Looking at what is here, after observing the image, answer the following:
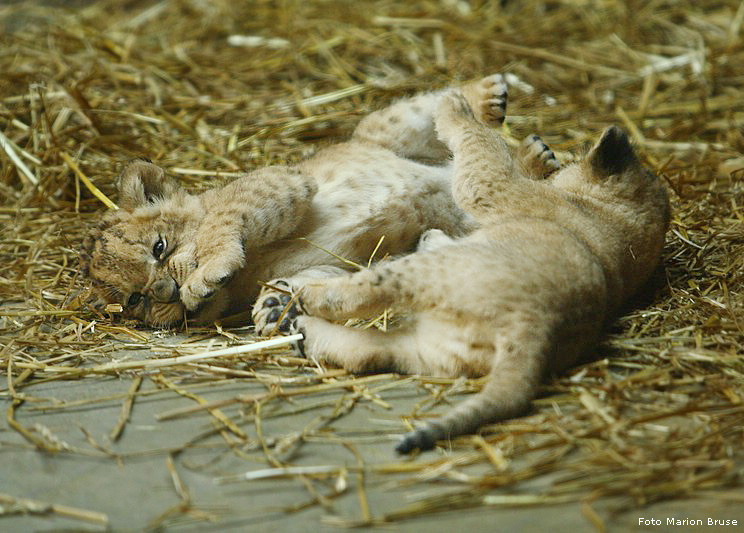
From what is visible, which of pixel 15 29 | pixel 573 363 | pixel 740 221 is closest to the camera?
pixel 573 363

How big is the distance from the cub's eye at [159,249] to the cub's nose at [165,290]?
22cm

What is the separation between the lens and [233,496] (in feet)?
9.50

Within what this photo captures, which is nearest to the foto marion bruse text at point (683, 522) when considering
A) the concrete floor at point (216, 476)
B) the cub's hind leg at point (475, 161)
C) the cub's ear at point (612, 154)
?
the concrete floor at point (216, 476)

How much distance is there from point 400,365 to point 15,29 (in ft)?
24.7

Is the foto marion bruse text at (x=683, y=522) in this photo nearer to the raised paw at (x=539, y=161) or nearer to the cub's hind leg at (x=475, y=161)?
the cub's hind leg at (x=475, y=161)

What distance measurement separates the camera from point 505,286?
3463 mm

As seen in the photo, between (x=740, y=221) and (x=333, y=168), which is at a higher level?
(x=333, y=168)

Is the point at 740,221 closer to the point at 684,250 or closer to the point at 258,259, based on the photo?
the point at 684,250

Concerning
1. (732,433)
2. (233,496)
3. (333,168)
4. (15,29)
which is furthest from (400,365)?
(15,29)

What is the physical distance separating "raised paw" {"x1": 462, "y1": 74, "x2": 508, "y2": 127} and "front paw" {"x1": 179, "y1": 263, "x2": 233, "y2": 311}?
1900mm

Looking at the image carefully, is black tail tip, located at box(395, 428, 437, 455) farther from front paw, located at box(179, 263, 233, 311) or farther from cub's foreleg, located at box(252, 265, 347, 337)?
front paw, located at box(179, 263, 233, 311)

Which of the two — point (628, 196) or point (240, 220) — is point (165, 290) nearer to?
point (240, 220)

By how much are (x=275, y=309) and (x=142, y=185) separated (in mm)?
1266

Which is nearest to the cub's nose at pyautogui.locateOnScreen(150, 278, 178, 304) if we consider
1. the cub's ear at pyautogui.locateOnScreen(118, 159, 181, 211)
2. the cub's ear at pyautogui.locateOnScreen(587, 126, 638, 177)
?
the cub's ear at pyautogui.locateOnScreen(118, 159, 181, 211)
